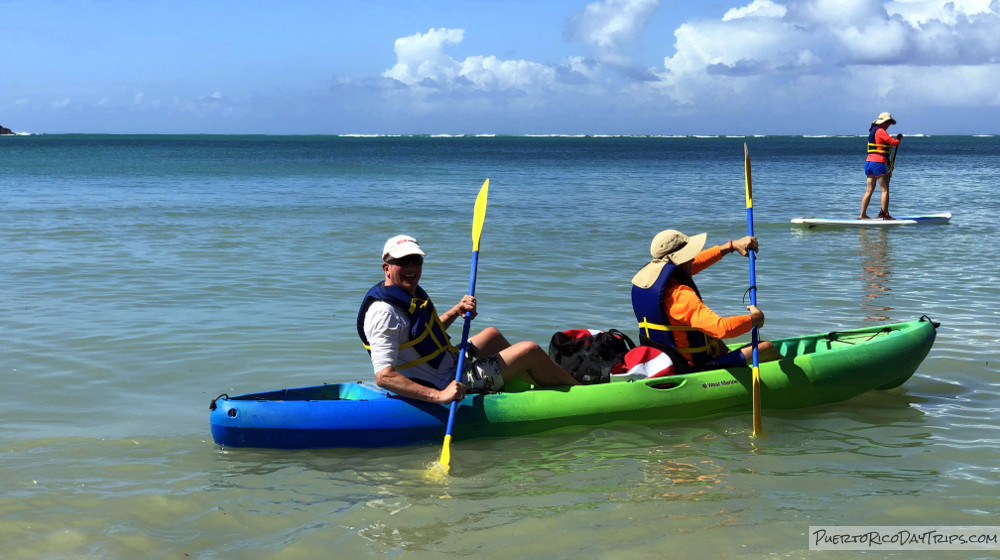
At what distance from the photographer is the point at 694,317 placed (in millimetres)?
5656

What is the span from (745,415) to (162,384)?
4093 mm

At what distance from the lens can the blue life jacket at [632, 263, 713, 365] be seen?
18.8 feet

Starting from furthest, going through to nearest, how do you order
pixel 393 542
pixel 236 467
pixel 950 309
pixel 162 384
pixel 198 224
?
1. pixel 198 224
2. pixel 950 309
3. pixel 162 384
4. pixel 236 467
5. pixel 393 542

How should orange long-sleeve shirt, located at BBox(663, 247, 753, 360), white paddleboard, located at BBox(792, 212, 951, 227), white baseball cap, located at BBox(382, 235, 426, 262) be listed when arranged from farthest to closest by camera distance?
white paddleboard, located at BBox(792, 212, 951, 227) < orange long-sleeve shirt, located at BBox(663, 247, 753, 360) < white baseball cap, located at BBox(382, 235, 426, 262)

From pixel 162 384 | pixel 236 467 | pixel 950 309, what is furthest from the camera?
pixel 950 309

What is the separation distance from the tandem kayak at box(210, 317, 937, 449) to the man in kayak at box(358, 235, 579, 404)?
0.14 meters

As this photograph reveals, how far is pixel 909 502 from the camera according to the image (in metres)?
4.62

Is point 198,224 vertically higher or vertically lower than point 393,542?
higher

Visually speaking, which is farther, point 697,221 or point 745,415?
point 697,221

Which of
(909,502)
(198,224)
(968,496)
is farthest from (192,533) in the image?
(198,224)

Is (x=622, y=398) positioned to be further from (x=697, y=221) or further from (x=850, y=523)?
(x=697, y=221)

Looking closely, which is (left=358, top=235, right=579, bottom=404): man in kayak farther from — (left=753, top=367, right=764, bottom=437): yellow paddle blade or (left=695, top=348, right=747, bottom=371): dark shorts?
(left=753, top=367, right=764, bottom=437): yellow paddle blade

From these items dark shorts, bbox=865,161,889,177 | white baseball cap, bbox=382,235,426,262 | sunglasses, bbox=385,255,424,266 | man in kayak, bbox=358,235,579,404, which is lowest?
man in kayak, bbox=358,235,579,404

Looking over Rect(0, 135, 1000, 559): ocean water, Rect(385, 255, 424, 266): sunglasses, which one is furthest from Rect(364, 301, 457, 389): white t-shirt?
Rect(0, 135, 1000, 559): ocean water
